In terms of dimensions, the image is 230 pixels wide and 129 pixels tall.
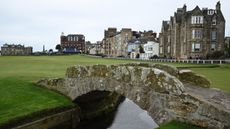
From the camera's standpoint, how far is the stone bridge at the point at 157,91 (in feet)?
38.2

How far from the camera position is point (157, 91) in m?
13.6

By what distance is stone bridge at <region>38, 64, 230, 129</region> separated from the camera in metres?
11.7

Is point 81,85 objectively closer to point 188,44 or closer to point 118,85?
point 118,85

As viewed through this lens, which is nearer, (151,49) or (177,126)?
(177,126)

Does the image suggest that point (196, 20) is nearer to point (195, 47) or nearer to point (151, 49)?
point (195, 47)

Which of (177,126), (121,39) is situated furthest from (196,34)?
(121,39)

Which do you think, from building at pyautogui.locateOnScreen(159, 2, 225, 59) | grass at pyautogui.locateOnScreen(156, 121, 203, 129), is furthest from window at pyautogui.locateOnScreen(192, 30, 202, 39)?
grass at pyautogui.locateOnScreen(156, 121, 203, 129)

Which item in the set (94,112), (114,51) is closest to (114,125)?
(94,112)

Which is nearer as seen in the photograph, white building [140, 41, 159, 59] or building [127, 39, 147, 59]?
white building [140, 41, 159, 59]

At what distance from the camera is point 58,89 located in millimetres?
21750

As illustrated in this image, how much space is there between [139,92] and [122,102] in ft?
49.7

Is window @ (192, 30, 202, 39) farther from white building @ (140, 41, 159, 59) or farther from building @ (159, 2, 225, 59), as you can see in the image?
white building @ (140, 41, 159, 59)

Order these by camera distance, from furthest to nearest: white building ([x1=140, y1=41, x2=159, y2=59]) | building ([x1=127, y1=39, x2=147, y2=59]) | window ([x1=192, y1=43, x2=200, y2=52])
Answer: building ([x1=127, y1=39, x2=147, y2=59]), white building ([x1=140, y1=41, x2=159, y2=59]), window ([x1=192, y1=43, x2=200, y2=52])

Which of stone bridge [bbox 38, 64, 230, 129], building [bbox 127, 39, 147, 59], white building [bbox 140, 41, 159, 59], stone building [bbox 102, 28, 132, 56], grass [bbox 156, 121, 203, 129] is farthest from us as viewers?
stone building [bbox 102, 28, 132, 56]
